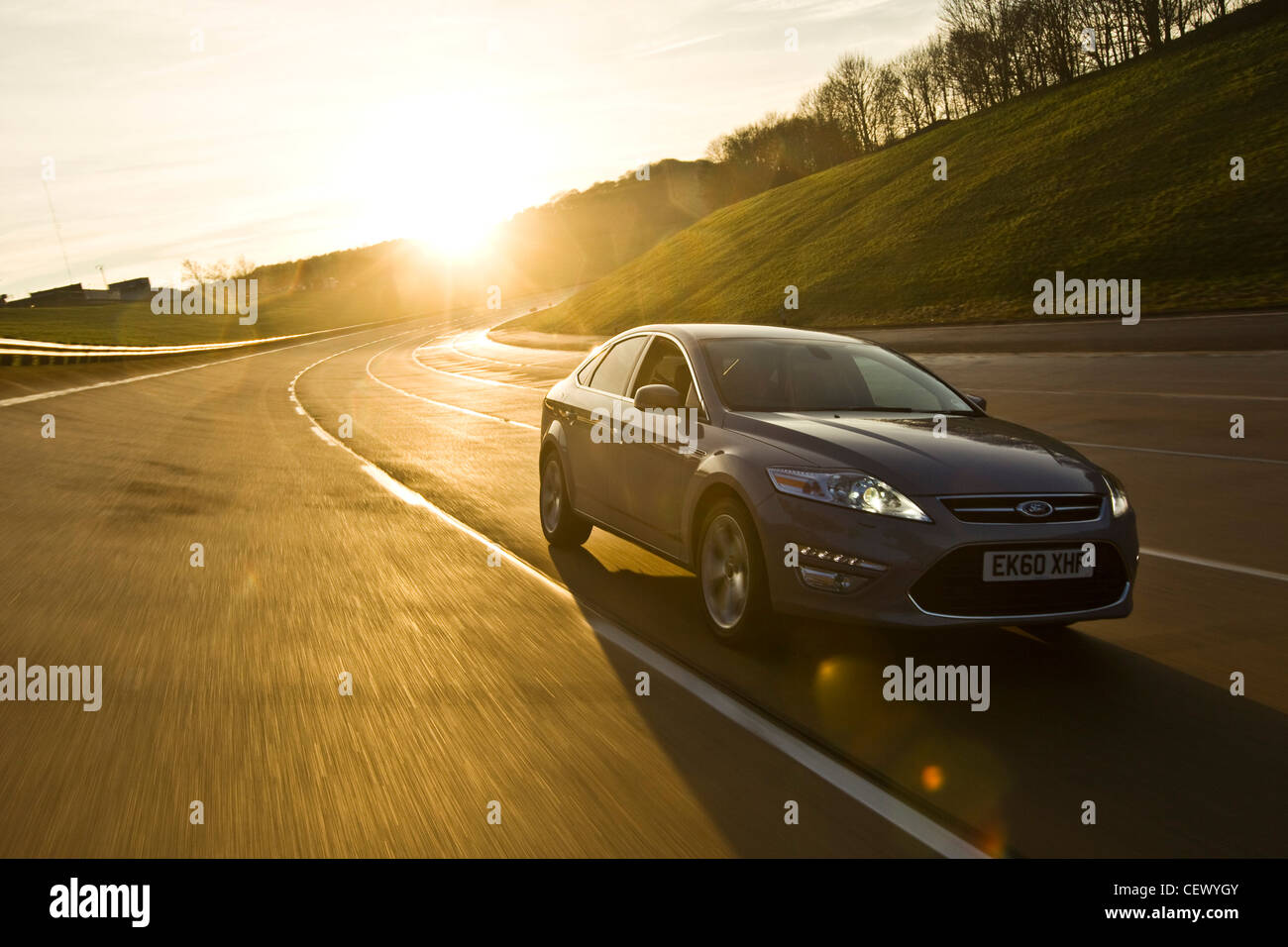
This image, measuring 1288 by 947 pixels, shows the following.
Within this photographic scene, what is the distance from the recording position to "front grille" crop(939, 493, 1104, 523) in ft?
17.2

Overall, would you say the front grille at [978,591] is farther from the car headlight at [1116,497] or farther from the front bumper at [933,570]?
the car headlight at [1116,497]

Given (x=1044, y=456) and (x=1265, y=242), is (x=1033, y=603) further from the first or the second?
(x=1265, y=242)

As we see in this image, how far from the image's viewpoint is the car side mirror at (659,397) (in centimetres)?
673

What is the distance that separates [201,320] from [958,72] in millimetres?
65929

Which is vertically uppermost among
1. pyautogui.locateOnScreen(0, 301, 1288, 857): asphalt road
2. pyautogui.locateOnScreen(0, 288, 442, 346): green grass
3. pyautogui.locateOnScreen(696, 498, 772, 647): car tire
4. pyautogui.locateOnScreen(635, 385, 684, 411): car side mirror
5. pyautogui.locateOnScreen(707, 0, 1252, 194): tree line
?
pyautogui.locateOnScreen(707, 0, 1252, 194): tree line

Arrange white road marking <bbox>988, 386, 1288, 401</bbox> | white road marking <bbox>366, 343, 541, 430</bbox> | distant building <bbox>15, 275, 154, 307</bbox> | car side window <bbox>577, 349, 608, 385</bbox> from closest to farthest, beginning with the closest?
1. car side window <bbox>577, 349, 608, 385</bbox>
2. white road marking <bbox>988, 386, 1288, 401</bbox>
3. white road marking <bbox>366, 343, 541, 430</bbox>
4. distant building <bbox>15, 275, 154, 307</bbox>

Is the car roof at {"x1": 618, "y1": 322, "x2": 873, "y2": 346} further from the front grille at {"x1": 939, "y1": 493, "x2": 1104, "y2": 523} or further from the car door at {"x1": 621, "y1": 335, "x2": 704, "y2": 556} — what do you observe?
the front grille at {"x1": 939, "y1": 493, "x2": 1104, "y2": 523}

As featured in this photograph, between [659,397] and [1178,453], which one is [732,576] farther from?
[1178,453]

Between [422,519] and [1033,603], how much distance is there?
19.9 feet

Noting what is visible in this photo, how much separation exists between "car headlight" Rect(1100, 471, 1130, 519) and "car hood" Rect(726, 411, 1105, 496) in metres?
0.08

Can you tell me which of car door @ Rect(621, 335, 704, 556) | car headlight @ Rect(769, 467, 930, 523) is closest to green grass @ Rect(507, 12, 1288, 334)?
car door @ Rect(621, 335, 704, 556)

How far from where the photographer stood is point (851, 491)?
5410mm

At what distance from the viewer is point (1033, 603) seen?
5258mm

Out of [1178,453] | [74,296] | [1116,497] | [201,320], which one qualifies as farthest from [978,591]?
[74,296]
